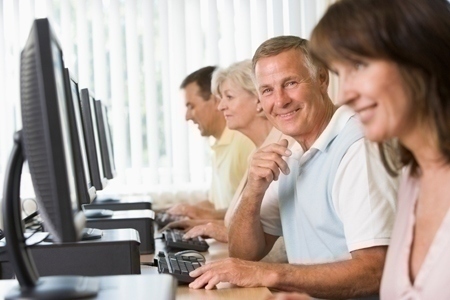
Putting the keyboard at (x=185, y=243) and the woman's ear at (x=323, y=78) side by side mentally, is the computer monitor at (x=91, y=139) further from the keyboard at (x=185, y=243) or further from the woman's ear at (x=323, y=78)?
the woman's ear at (x=323, y=78)

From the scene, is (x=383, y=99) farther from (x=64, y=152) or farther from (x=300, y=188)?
(x=300, y=188)

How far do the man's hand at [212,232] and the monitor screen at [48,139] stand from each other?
2039 millimetres

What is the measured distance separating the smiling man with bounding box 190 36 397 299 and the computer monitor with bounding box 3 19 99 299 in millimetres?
622

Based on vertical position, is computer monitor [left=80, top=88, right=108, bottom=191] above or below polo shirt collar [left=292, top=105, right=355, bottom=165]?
below

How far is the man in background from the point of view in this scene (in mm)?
4625

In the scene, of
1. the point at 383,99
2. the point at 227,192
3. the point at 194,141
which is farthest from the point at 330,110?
the point at 194,141

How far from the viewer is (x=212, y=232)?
3.57 meters

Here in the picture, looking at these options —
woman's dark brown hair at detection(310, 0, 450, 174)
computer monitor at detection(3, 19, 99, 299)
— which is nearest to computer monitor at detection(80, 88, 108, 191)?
computer monitor at detection(3, 19, 99, 299)

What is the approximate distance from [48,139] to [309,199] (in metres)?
1.18

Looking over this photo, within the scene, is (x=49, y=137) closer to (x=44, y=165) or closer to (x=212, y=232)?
(x=44, y=165)

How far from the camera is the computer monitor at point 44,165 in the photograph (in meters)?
1.41

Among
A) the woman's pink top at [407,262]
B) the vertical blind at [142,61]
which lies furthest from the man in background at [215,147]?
the woman's pink top at [407,262]

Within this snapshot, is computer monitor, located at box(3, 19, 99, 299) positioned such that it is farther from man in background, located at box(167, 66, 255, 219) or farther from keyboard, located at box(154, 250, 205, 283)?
man in background, located at box(167, 66, 255, 219)

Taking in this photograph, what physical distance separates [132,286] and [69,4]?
14.1ft
